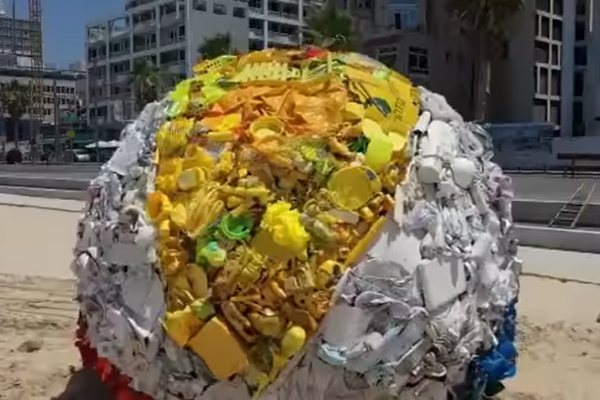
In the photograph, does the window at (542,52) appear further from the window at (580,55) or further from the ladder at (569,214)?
the ladder at (569,214)

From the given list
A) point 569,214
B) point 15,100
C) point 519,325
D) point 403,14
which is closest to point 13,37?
point 15,100

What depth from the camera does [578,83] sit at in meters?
45.1

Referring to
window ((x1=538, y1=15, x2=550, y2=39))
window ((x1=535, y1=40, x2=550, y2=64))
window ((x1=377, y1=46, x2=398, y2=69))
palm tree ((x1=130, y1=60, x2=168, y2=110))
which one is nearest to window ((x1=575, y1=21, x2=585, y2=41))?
window ((x1=535, y1=40, x2=550, y2=64))

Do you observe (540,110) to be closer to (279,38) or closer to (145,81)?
(145,81)

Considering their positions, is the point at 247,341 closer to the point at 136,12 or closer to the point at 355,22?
the point at 355,22

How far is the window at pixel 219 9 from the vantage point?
77125mm

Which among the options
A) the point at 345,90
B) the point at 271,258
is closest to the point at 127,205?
the point at 271,258

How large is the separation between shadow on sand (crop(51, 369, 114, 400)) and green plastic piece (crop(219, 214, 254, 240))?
1.87 m

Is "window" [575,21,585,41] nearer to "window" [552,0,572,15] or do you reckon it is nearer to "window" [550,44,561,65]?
"window" [550,44,561,65]

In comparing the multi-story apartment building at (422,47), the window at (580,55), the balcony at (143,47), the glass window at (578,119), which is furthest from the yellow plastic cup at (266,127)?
the balcony at (143,47)

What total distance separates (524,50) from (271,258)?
45.8 m

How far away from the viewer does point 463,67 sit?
149 feet

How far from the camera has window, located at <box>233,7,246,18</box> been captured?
3105 inches

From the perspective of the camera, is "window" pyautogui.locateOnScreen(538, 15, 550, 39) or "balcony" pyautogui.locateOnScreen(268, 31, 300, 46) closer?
"window" pyautogui.locateOnScreen(538, 15, 550, 39)
